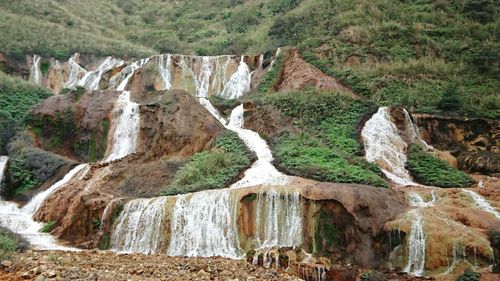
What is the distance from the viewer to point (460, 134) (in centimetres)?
2192

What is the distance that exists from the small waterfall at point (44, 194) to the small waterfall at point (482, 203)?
15068 millimetres

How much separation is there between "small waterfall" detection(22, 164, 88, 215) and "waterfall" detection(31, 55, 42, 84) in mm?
16802

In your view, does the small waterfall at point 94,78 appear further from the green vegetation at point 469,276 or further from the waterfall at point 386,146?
the green vegetation at point 469,276

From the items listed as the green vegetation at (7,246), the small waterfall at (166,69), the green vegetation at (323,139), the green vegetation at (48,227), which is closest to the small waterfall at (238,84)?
the small waterfall at (166,69)

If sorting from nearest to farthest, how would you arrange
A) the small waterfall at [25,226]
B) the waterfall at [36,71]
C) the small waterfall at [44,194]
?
the small waterfall at [25,226] → the small waterfall at [44,194] → the waterfall at [36,71]

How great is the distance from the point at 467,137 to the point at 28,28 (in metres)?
34.1

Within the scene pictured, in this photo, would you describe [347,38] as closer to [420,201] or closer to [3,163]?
[420,201]

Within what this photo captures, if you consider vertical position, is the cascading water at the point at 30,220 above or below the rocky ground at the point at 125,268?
above

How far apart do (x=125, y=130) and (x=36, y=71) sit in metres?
15.4

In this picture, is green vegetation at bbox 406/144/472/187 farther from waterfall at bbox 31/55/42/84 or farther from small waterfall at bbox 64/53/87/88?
waterfall at bbox 31/55/42/84

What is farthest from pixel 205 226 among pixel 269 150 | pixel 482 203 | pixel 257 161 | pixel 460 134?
pixel 460 134

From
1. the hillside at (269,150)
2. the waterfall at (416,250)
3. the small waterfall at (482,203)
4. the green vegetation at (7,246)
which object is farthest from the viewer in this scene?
the small waterfall at (482,203)

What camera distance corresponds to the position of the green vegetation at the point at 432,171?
58.3 feet

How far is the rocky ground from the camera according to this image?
841cm
